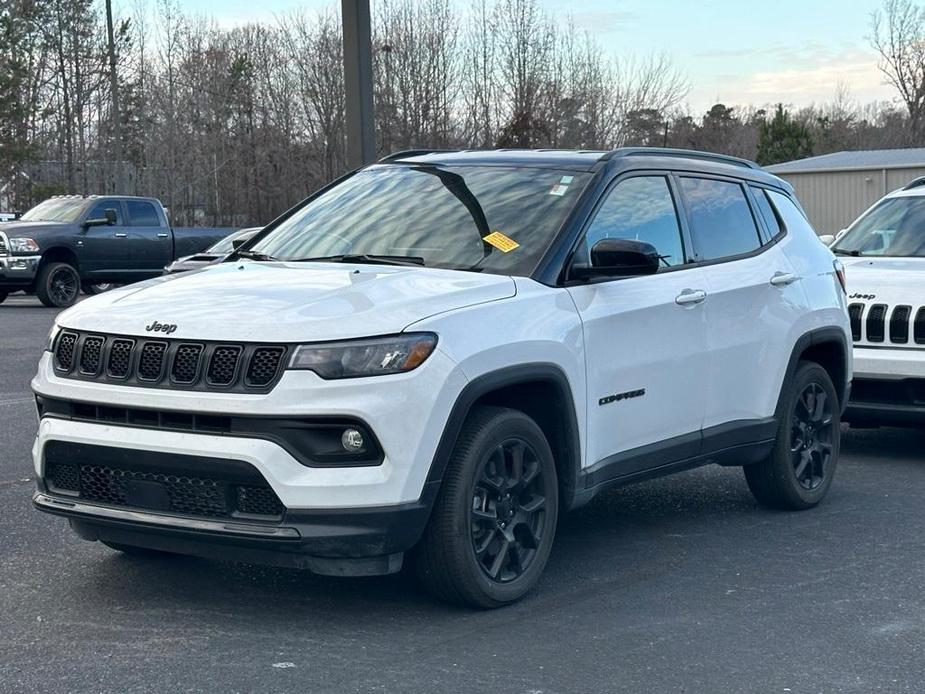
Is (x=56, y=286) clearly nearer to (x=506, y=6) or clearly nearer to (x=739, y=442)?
(x=739, y=442)

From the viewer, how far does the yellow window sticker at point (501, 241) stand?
19.2 feet

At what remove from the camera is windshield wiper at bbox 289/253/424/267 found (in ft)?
19.2

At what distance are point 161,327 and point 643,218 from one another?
8.16ft

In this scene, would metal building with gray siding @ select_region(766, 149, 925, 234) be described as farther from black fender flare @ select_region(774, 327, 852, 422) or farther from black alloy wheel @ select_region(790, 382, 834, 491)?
black alloy wheel @ select_region(790, 382, 834, 491)

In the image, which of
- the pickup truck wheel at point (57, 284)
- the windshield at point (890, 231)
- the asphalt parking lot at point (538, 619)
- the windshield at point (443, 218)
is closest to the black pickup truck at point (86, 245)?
the pickup truck wheel at point (57, 284)

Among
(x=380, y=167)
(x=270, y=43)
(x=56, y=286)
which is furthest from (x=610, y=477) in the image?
(x=270, y=43)

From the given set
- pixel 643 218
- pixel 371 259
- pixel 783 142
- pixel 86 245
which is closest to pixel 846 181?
pixel 783 142

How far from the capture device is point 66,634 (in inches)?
197

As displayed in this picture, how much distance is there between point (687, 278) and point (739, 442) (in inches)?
36.8

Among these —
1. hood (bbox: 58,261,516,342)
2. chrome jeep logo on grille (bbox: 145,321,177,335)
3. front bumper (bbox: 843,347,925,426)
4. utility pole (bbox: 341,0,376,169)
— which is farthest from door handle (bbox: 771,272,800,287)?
utility pole (bbox: 341,0,376,169)

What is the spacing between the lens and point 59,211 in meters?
24.9

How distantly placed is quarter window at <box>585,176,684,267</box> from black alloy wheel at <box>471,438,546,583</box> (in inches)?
44.6

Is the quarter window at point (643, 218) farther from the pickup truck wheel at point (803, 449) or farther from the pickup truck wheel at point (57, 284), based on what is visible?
the pickup truck wheel at point (57, 284)

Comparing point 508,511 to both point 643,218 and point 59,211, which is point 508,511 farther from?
point 59,211
